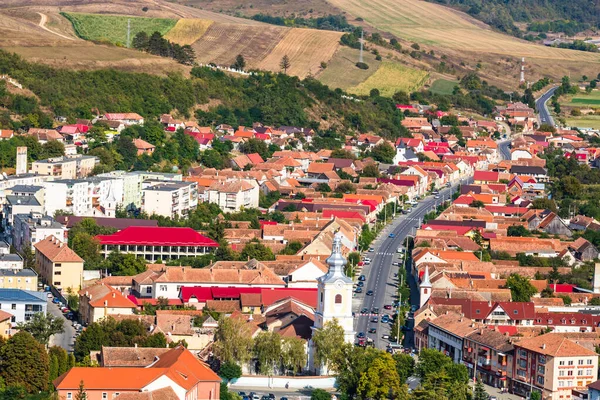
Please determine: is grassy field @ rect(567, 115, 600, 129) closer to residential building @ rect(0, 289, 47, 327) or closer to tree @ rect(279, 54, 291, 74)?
tree @ rect(279, 54, 291, 74)

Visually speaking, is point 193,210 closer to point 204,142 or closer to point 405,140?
point 204,142

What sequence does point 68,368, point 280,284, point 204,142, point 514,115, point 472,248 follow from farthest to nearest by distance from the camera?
point 514,115 → point 204,142 → point 472,248 → point 280,284 → point 68,368

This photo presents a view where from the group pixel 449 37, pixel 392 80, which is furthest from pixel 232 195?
pixel 449 37

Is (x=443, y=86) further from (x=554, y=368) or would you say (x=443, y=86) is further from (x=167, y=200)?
(x=554, y=368)

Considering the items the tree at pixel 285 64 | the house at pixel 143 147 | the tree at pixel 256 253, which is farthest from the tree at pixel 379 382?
the tree at pixel 285 64

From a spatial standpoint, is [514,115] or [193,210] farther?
[514,115]

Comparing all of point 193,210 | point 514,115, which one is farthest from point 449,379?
point 514,115

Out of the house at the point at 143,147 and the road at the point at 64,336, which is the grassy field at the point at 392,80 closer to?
the house at the point at 143,147
